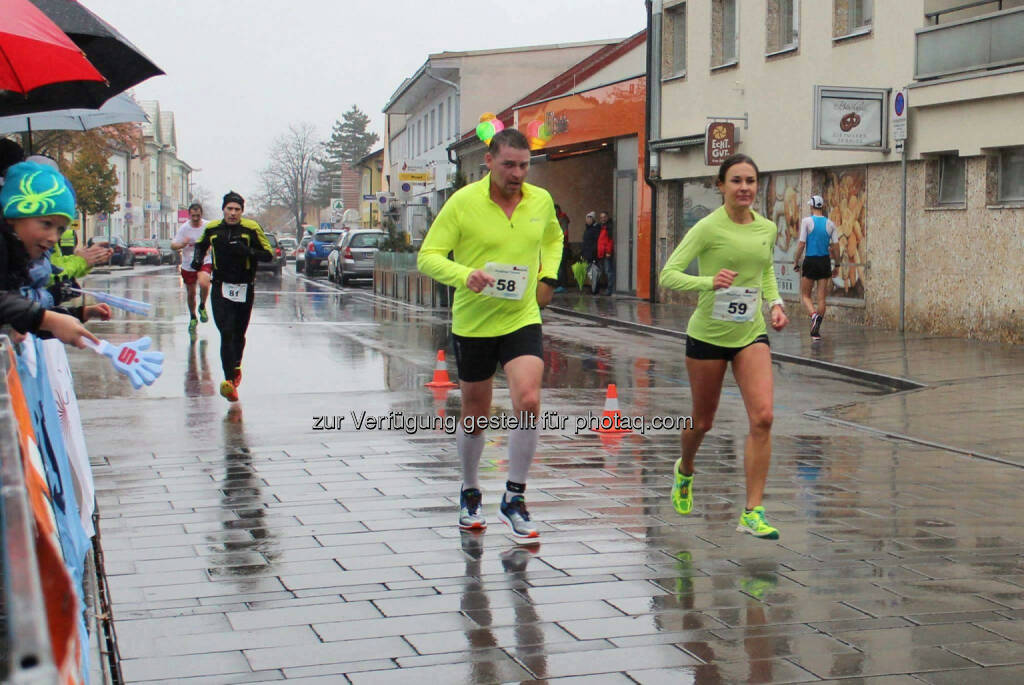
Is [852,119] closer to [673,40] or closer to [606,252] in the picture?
[673,40]

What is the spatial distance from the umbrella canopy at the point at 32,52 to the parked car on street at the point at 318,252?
4203 cm

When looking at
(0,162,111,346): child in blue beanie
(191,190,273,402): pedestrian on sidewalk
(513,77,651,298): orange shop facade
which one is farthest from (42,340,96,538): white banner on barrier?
(513,77,651,298): orange shop facade

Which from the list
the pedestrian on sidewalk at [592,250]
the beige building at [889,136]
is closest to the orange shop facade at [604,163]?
the pedestrian on sidewalk at [592,250]

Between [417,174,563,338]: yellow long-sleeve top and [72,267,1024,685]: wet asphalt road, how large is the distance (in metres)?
1.02

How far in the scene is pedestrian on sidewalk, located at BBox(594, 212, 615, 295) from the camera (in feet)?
98.1

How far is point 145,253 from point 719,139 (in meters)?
49.5

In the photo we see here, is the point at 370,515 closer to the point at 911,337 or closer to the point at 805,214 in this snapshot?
the point at 911,337

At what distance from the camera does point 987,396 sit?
1195 centimetres

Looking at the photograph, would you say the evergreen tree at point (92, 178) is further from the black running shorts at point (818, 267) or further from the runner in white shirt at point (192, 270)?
the black running shorts at point (818, 267)

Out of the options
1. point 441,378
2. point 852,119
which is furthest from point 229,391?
point 852,119

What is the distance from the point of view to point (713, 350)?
6410 mm

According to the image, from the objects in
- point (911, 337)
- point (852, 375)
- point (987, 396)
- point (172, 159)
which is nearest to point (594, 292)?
point (911, 337)

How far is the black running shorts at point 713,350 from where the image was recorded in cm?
638

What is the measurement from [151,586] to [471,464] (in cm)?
175
